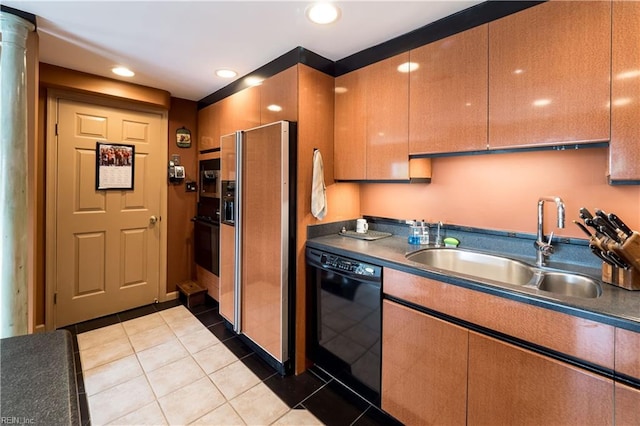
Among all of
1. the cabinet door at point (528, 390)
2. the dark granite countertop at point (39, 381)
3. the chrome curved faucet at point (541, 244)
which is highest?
the chrome curved faucet at point (541, 244)

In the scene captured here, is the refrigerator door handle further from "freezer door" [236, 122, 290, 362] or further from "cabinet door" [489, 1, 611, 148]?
"cabinet door" [489, 1, 611, 148]

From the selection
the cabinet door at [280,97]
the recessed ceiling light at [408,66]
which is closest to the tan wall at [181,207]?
the cabinet door at [280,97]

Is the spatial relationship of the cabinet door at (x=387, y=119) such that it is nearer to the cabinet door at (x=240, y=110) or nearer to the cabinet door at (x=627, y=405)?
the cabinet door at (x=240, y=110)

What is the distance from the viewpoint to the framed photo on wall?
2771 millimetres

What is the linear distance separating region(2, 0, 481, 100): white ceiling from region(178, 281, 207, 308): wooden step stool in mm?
2221

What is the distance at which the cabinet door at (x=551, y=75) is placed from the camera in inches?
48.3

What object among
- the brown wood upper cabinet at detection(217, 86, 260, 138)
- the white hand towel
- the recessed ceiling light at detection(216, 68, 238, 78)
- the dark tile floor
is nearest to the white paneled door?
the dark tile floor

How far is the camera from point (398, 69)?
187 centimetres

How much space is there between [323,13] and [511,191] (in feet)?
5.04

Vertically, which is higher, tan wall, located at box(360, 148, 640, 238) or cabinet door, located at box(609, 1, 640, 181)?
cabinet door, located at box(609, 1, 640, 181)

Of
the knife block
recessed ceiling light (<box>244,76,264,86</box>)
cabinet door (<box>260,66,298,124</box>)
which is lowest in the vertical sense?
the knife block

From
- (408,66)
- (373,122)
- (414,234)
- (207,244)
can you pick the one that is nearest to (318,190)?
(373,122)

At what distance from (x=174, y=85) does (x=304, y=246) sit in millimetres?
2186

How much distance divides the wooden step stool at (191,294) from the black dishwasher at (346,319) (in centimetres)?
166
